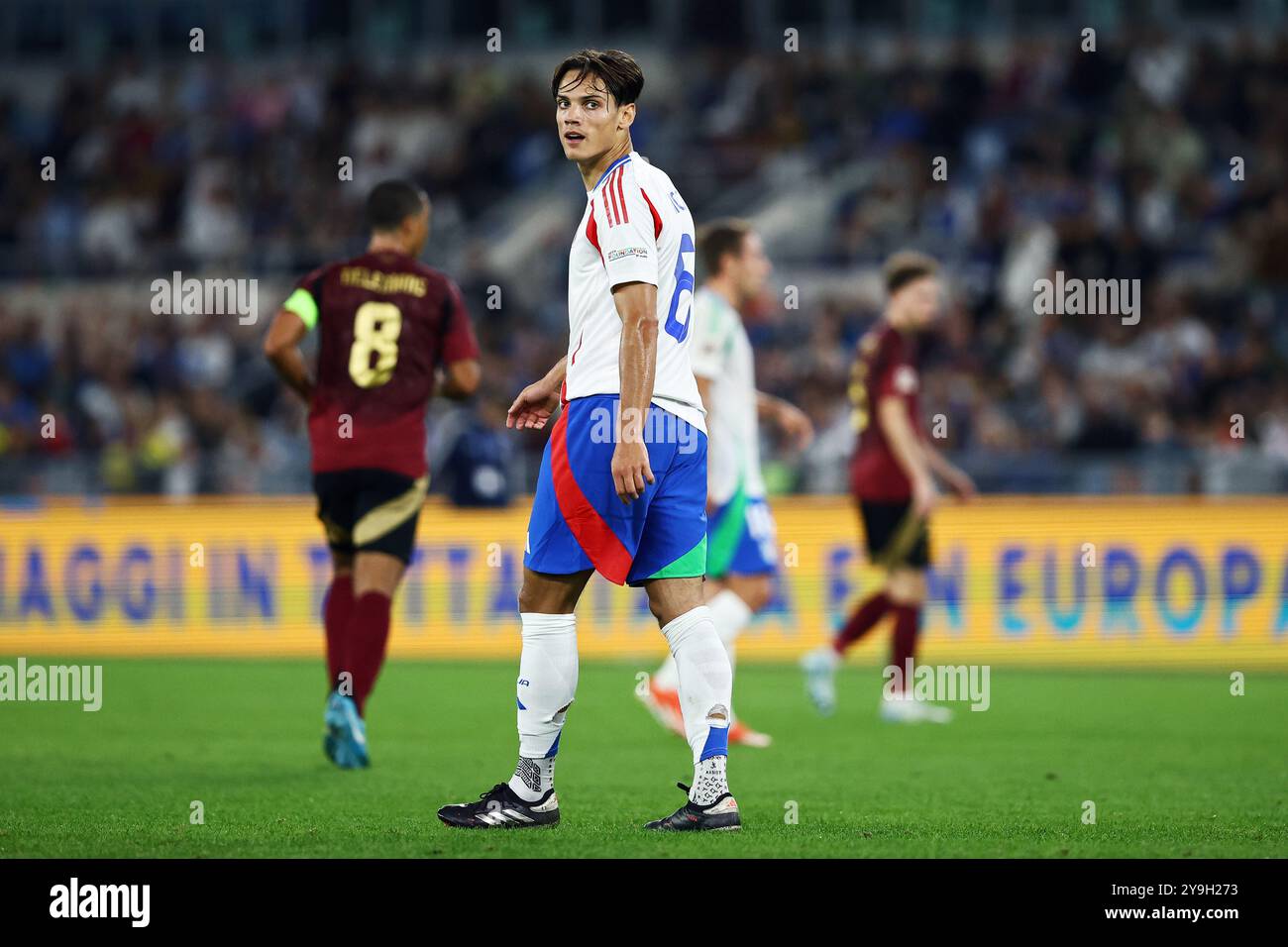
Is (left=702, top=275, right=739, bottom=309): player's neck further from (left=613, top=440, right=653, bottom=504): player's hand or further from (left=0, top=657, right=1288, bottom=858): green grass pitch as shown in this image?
(left=613, top=440, right=653, bottom=504): player's hand

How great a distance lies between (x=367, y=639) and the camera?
8.28 metres

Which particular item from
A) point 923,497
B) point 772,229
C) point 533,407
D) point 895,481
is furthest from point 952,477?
point 772,229

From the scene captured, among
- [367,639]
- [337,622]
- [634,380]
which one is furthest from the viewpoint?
[337,622]

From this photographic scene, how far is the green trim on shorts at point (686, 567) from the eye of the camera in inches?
243

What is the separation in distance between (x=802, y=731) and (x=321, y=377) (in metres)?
3.38

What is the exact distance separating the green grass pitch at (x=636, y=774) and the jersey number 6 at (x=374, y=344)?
1790 millimetres

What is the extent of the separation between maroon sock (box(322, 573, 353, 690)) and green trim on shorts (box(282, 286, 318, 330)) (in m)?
1.19

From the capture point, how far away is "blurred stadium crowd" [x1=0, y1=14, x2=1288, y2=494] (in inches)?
746

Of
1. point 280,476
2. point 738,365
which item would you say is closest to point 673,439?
point 738,365

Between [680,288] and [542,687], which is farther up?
[680,288]

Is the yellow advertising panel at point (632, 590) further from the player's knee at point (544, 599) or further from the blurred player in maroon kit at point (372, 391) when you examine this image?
the player's knee at point (544, 599)

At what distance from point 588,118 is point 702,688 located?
1.94 m

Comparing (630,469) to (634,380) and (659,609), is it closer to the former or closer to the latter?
(634,380)

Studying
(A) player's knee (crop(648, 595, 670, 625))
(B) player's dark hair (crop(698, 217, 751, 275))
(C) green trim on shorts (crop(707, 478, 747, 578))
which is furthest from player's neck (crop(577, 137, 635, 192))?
(C) green trim on shorts (crop(707, 478, 747, 578))
